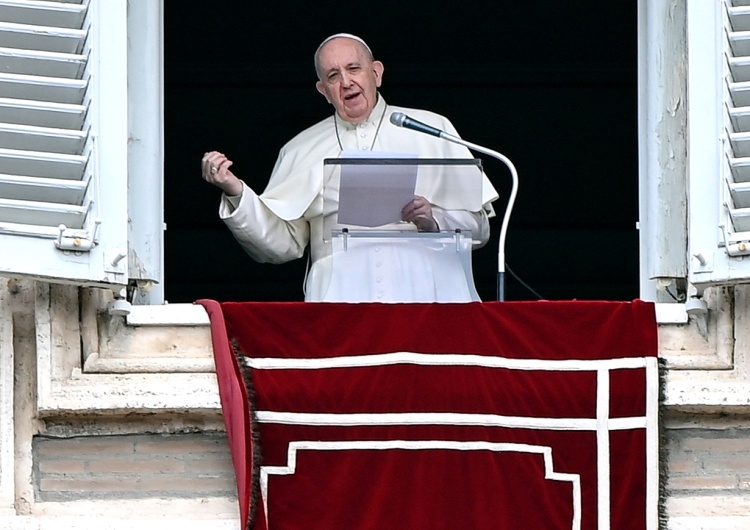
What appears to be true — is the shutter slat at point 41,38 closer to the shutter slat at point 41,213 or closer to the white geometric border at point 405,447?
the shutter slat at point 41,213

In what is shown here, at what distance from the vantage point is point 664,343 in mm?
6121

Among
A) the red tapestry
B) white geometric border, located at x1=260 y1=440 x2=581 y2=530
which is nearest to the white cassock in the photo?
the red tapestry

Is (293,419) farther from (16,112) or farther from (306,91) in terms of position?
(306,91)

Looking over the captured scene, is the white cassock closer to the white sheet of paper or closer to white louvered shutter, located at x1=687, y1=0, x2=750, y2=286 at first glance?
the white sheet of paper

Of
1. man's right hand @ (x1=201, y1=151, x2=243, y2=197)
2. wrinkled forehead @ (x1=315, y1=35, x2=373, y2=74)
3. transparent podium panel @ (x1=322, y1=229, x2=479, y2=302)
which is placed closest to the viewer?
transparent podium panel @ (x1=322, y1=229, x2=479, y2=302)

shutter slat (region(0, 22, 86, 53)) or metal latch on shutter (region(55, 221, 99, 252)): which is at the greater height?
shutter slat (region(0, 22, 86, 53))

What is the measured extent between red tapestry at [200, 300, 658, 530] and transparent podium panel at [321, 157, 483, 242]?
→ 28 cm

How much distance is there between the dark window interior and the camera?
31.8ft

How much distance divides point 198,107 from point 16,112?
380 cm

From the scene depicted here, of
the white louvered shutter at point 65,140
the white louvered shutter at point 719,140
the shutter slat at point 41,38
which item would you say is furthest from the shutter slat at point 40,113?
the white louvered shutter at point 719,140

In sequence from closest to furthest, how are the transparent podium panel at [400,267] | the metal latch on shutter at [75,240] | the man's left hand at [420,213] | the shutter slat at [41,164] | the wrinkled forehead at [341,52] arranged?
the metal latch on shutter at [75,240], the shutter slat at [41,164], the man's left hand at [420,213], the transparent podium panel at [400,267], the wrinkled forehead at [341,52]

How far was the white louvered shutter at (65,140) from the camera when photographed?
5.86 metres

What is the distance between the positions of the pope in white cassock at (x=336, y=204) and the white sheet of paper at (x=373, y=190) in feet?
0.16

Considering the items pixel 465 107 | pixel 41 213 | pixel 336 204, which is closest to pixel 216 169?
pixel 336 204
